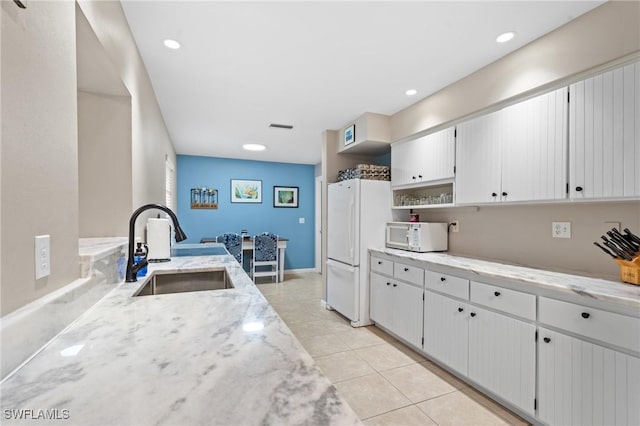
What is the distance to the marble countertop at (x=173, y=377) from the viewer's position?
0.48 meters

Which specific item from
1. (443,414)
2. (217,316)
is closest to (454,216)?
(443,414)

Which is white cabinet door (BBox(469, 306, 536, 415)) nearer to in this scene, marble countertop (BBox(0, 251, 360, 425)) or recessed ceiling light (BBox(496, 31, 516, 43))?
marble countertop (BBox(0, 251, 360, 425))

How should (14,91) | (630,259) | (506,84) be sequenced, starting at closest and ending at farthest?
(14,91)
(630,259)
(506,84)

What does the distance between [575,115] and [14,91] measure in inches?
99.9

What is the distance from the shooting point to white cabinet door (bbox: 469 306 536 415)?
1.69 metres

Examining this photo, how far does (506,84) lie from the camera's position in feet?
6.98

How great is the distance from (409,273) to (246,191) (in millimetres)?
4188

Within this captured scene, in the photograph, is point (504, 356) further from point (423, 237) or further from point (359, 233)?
point (359, 233)

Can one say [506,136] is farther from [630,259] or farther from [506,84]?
[630,259]

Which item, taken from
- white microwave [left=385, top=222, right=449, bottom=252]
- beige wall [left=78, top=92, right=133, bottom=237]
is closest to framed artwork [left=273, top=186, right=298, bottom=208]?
white microwave [left=385, top=222, right=449, bottom=252]

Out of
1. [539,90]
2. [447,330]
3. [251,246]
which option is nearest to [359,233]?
[447,330]

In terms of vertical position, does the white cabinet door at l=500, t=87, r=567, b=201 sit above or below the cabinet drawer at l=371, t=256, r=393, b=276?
above

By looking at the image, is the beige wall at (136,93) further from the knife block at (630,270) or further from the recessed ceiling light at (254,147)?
the knife block at (630,270)

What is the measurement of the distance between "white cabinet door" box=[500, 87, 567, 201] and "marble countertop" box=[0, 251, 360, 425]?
196 cm
